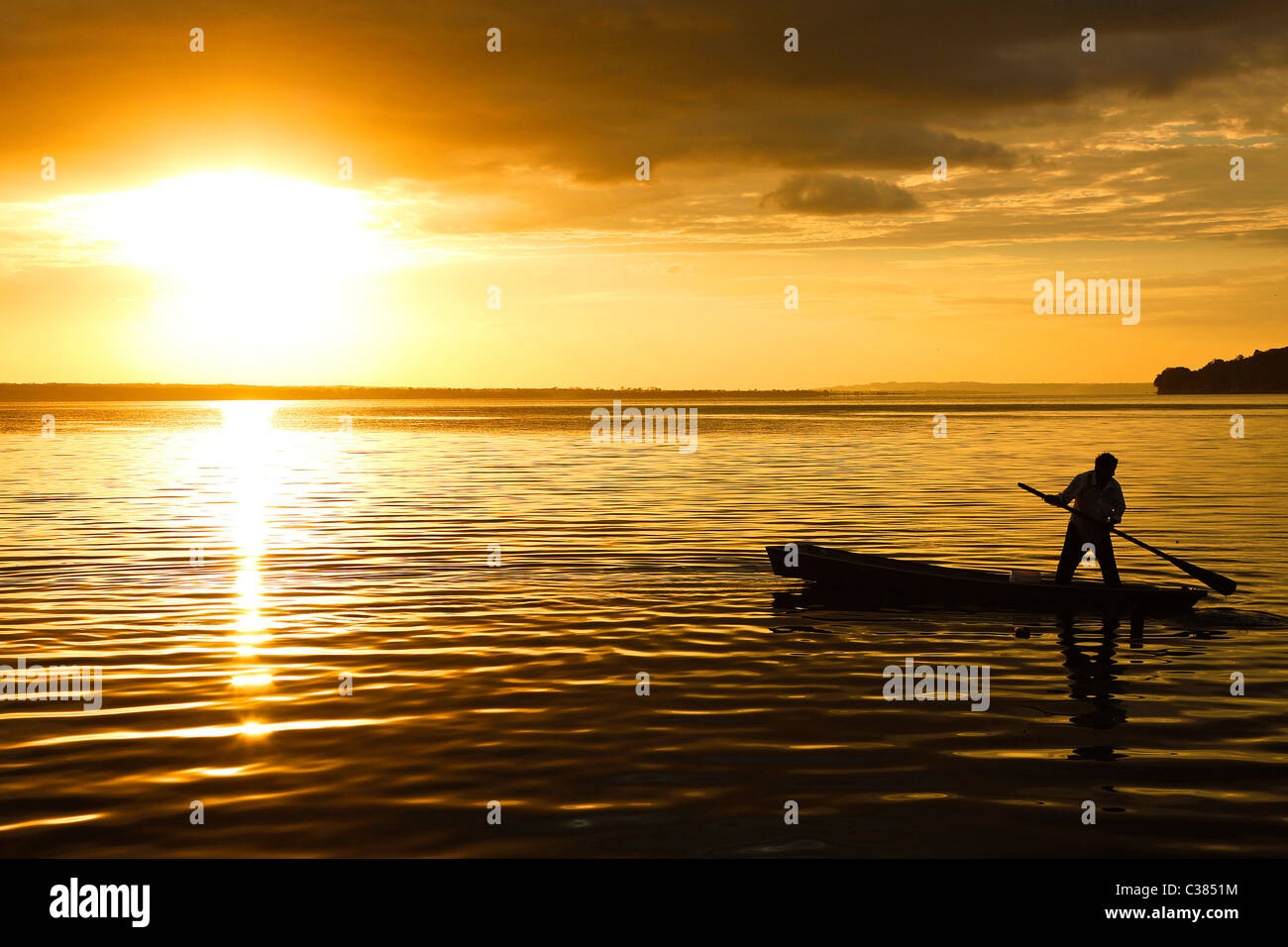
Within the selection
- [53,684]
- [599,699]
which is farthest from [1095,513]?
[53,684]

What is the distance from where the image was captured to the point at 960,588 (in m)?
20.2

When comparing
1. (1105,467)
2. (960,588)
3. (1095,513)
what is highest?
(1105,467)

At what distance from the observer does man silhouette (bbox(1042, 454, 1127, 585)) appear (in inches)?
762

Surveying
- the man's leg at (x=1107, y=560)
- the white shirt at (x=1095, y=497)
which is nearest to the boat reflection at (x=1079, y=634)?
the man's leg at (x=1107, y=560)

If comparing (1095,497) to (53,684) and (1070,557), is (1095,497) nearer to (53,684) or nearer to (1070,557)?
(1070,557)

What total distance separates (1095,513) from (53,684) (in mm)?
16352

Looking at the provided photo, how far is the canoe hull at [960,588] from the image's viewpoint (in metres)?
19.4

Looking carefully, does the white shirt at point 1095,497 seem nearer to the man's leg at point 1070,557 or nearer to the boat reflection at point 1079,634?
the man's leg at point 1070,557

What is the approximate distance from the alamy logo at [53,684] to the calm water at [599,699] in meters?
0.29

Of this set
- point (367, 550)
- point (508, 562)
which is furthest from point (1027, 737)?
point (367, 550)

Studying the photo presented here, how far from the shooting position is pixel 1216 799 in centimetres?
1016

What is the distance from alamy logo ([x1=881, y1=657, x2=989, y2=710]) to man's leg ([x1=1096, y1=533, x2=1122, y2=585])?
5.43 m

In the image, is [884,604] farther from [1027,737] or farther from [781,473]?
[781,473]
